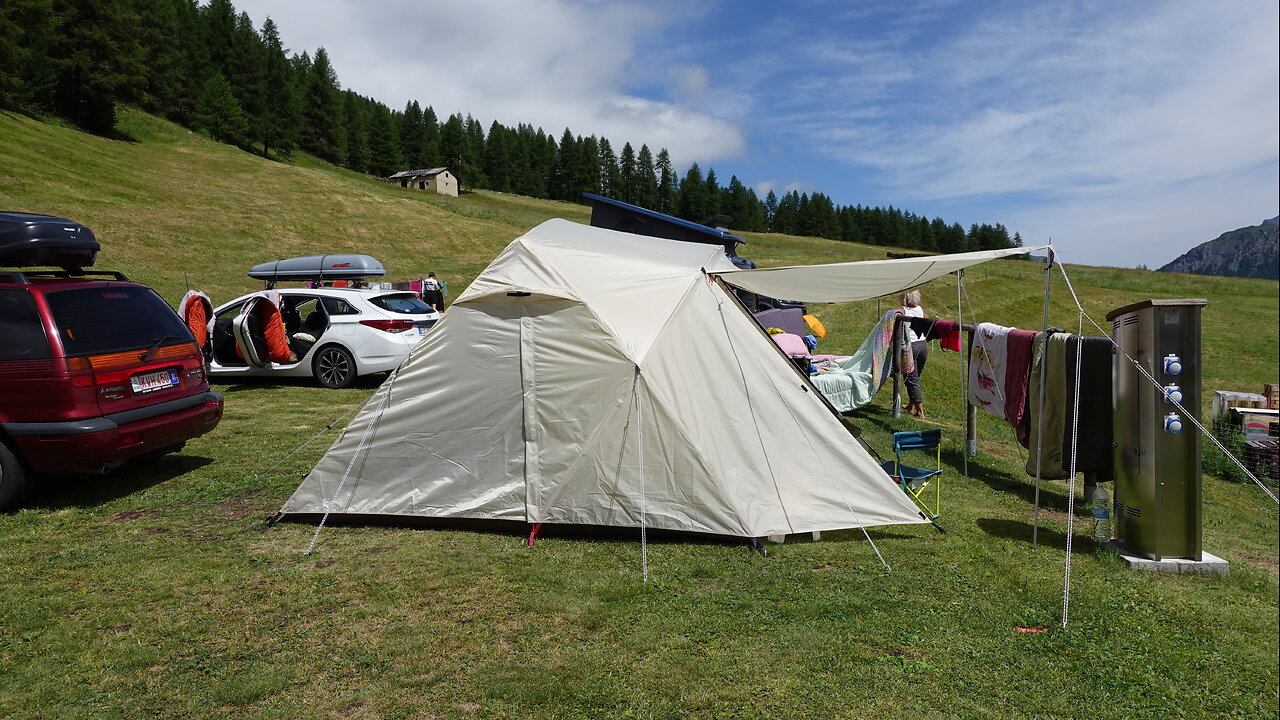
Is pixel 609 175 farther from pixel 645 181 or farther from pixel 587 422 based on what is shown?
pixel 587 422

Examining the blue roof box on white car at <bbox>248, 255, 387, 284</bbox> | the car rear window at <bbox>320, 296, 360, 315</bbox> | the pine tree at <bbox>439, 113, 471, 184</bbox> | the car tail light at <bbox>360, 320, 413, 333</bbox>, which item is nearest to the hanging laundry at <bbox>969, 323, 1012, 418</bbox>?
the car tail light at <bbox>360, 320, 413, 333</bbox>

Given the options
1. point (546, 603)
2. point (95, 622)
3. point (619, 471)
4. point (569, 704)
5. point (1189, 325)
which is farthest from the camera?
point (619, 471)

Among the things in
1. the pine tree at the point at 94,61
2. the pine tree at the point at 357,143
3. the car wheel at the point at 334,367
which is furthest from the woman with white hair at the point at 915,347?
the pine tree at the point at 357,143

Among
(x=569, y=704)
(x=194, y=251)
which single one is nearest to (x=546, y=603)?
(x=569, y=704)

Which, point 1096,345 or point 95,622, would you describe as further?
point 1096,345

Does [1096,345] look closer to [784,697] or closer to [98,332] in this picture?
[784,697]

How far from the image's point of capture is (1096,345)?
567 centimetres

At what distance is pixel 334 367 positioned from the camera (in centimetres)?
1130

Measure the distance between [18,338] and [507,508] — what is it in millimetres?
4028

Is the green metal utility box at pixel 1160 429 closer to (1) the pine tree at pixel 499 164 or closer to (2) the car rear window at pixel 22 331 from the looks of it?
(2) the car rear window at pixel 22 331

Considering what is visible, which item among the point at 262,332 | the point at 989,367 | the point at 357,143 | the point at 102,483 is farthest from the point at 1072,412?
the point at 357,143

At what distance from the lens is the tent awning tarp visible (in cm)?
534

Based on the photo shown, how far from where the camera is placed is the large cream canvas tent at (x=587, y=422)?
17.0ft

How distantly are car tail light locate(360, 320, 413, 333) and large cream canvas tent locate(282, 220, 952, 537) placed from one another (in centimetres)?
610
